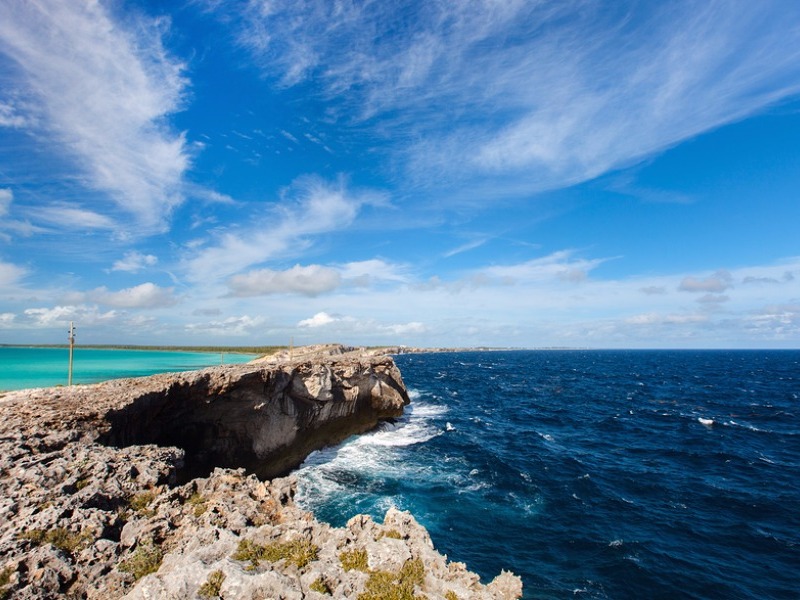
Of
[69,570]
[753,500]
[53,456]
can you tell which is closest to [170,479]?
[53,456]

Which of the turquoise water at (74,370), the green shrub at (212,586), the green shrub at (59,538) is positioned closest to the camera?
the green shrub at (212,586)

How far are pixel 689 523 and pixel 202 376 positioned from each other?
1286 inches

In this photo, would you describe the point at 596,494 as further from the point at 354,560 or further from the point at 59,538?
the point at 59,538

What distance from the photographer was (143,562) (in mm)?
9781

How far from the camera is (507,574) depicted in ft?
34.5

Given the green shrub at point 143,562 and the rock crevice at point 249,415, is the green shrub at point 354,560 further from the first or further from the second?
the rock crevice at point 249,415

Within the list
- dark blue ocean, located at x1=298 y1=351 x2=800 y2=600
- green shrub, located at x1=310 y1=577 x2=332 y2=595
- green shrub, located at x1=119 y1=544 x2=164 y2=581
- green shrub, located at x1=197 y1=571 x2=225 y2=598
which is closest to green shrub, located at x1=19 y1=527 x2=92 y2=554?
green shrub, located at x1=119 y1=544 x2=164 y2=581

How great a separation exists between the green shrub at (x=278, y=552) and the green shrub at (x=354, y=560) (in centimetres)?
75

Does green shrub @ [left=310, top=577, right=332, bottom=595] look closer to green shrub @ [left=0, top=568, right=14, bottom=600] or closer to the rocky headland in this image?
the rocky headland

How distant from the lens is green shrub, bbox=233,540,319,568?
31.8 feet

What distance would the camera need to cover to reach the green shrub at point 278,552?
968 cm

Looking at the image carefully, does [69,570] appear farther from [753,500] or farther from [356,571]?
[753,500]

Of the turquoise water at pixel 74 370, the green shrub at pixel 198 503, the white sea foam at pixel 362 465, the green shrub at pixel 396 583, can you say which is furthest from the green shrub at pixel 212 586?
the turquoise water at pixel 74 370

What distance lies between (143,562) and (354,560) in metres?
5.27
